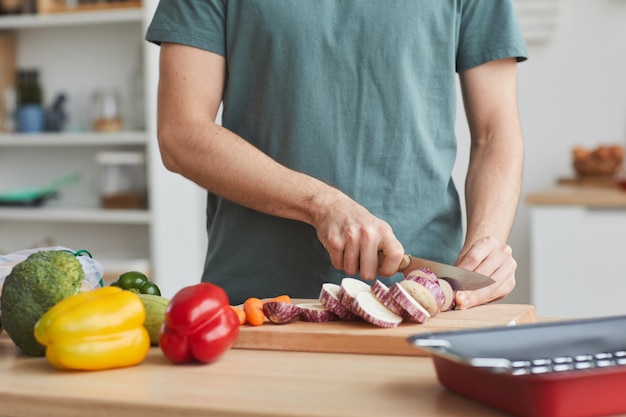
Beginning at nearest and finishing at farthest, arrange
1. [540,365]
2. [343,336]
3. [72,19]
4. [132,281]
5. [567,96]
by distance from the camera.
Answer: [540,365] → [343,336] → [132,281] → [567,96] → [72,19]

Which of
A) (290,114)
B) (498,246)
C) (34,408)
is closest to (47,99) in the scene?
(290,114)

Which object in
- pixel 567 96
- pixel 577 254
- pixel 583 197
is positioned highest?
pixel 567 96

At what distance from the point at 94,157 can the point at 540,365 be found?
344cm

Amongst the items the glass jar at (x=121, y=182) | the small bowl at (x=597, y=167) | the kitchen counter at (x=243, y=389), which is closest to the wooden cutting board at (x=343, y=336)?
the kitchen counter at (x=243, y=389)

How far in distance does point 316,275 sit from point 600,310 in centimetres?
168

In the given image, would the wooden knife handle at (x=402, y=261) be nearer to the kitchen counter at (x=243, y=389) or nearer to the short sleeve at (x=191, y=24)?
the kitchen counter at (x=243, y=389)

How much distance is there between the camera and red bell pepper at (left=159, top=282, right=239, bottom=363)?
1059 mm

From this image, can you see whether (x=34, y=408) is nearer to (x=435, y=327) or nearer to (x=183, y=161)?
(x=435, y=327)

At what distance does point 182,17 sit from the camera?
5.32 feet

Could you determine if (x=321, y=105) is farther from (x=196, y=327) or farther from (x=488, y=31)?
(x=196, y=327)

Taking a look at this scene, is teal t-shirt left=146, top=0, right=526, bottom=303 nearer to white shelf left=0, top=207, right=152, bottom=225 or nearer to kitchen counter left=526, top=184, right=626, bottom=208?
kitchen counter left=526, top=184, right=626, bottom=208

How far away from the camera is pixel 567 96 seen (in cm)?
360

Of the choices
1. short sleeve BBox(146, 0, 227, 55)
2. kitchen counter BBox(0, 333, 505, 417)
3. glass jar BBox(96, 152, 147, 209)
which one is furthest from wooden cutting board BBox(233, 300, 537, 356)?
glass jar BBox(96, 152, 147, 209)

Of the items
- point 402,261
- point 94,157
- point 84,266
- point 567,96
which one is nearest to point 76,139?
point 94,157
